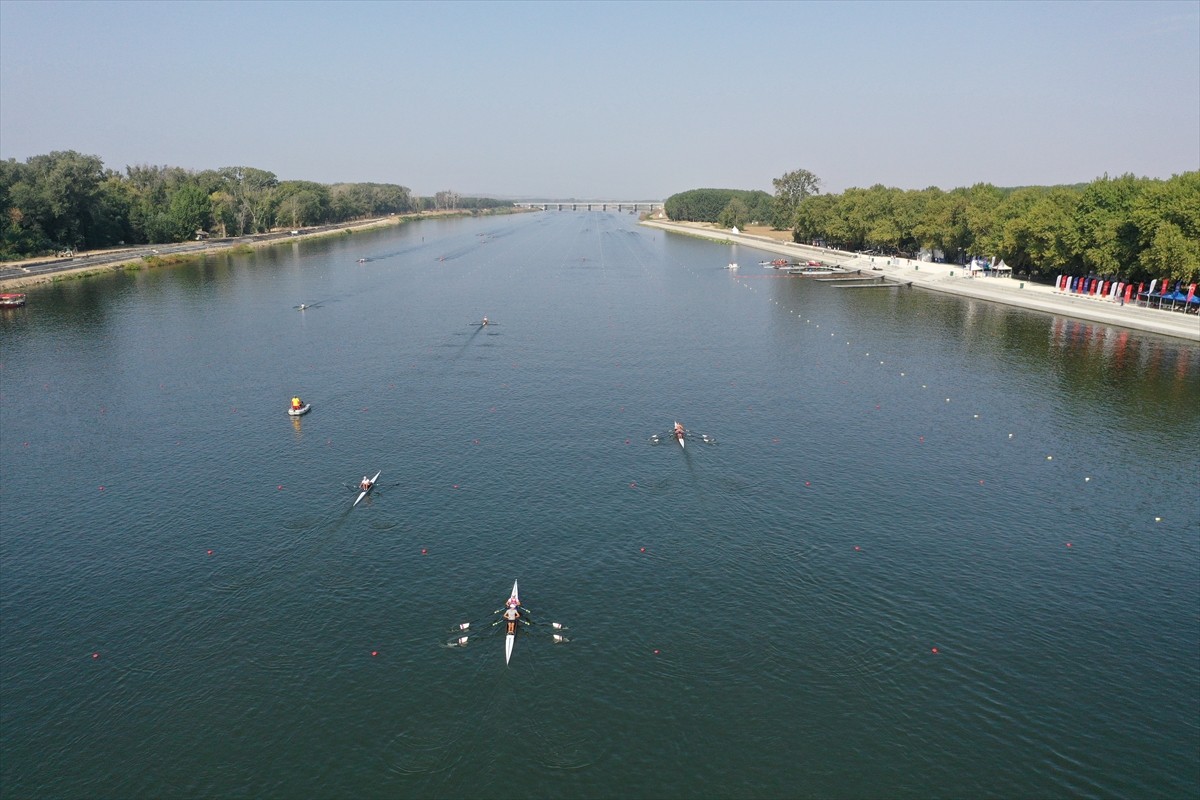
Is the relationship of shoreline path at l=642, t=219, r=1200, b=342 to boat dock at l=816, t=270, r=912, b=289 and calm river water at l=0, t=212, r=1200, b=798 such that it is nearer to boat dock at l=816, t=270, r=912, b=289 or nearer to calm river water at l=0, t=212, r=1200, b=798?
boat dock at l=816, t=270, r=912, b=289

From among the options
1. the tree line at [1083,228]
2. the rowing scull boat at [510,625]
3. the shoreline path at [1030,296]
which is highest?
the tree line at [1083,228]

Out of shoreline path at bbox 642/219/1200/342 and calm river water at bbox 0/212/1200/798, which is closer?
calm river water at bbox 0/212/1200/798

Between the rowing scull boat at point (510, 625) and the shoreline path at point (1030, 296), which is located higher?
the shoreline path at point (1030, 296)

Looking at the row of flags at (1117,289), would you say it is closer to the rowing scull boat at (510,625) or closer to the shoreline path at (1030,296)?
the shoreline path at (1030,296)

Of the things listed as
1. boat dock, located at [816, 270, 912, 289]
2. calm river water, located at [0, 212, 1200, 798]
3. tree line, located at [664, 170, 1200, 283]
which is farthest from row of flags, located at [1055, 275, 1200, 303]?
calm river water, located at [0, 212, 1200, 798]

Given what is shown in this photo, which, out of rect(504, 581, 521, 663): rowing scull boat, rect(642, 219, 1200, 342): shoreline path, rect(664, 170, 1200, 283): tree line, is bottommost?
rect(504, 581, 521, 663): rowing scull boat

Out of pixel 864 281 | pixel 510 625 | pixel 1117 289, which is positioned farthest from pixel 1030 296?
pixel 510 625

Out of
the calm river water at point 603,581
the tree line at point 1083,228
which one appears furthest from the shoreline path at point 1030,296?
the calm river water at point 603,581

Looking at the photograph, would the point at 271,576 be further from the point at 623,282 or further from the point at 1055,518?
the point at 623,282
